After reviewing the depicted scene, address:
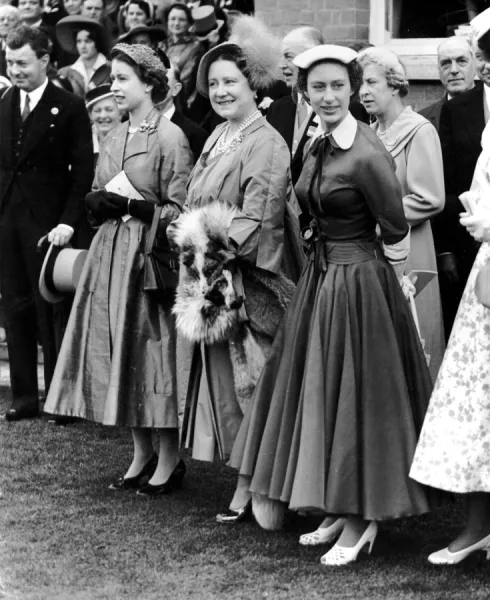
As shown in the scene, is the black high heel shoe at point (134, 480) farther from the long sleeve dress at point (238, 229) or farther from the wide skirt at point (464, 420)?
the wide skirt at point (464, 420)

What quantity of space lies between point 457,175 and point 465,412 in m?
2.23

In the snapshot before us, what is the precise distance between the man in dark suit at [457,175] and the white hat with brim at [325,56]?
1619 millimetres

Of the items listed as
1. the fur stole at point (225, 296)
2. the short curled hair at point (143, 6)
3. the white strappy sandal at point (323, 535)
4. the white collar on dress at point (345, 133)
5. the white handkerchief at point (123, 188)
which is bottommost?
the white strappy sandal at point (323, 535)

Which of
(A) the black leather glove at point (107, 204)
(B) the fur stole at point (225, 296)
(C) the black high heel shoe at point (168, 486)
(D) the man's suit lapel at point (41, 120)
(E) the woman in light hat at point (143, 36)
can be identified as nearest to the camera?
(B) the fur stole at point (225, 296)

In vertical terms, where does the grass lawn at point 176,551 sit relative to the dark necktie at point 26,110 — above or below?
below

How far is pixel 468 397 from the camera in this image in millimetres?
5352

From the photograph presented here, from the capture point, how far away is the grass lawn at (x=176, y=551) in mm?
5270

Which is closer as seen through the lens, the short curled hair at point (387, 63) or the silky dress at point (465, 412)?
the silky dress at point (465, 412)

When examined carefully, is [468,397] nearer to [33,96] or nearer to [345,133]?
[345,133]

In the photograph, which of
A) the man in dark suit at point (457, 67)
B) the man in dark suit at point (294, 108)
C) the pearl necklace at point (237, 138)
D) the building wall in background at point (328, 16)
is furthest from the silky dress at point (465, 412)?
the building wall in background at point (328, 16)

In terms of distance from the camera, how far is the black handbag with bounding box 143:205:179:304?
21.5ft

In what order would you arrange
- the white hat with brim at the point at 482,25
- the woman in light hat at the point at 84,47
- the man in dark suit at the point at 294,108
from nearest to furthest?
1. the white hat with brim at the point at 482,25
2. the man in dark suit at the point at 294,108
3. the woman in light hat at the point at 84,47

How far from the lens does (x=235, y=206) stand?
6.07m

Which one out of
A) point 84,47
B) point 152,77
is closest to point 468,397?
point 152,77
